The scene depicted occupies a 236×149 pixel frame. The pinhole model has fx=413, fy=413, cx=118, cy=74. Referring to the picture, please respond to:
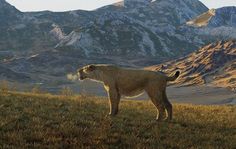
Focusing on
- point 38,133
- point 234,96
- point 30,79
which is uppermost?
point 38,133

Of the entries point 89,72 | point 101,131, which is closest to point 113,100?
point 89,72

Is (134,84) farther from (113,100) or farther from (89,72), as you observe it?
(89,72)

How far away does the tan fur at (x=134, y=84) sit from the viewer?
16.4 meters

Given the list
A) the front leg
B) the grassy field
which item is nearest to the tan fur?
the front leg

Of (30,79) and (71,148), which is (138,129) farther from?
(30,79)

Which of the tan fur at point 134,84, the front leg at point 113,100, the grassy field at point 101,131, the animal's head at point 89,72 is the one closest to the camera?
the grassy field at point 101,131

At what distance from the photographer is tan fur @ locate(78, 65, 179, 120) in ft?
53.8

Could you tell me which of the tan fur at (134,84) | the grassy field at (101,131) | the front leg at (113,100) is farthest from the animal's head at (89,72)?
the grassy field at (101,131)

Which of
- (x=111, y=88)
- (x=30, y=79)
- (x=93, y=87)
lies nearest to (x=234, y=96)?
(x=93, y=87)

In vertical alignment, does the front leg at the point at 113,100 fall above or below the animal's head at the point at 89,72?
below

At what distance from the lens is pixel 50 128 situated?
12852 mm

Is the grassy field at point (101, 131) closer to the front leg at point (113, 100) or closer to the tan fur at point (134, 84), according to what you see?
the front leg at point (113, 100)

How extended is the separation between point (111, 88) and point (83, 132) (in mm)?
4827

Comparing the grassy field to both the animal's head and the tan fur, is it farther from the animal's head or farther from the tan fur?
the animal's head
